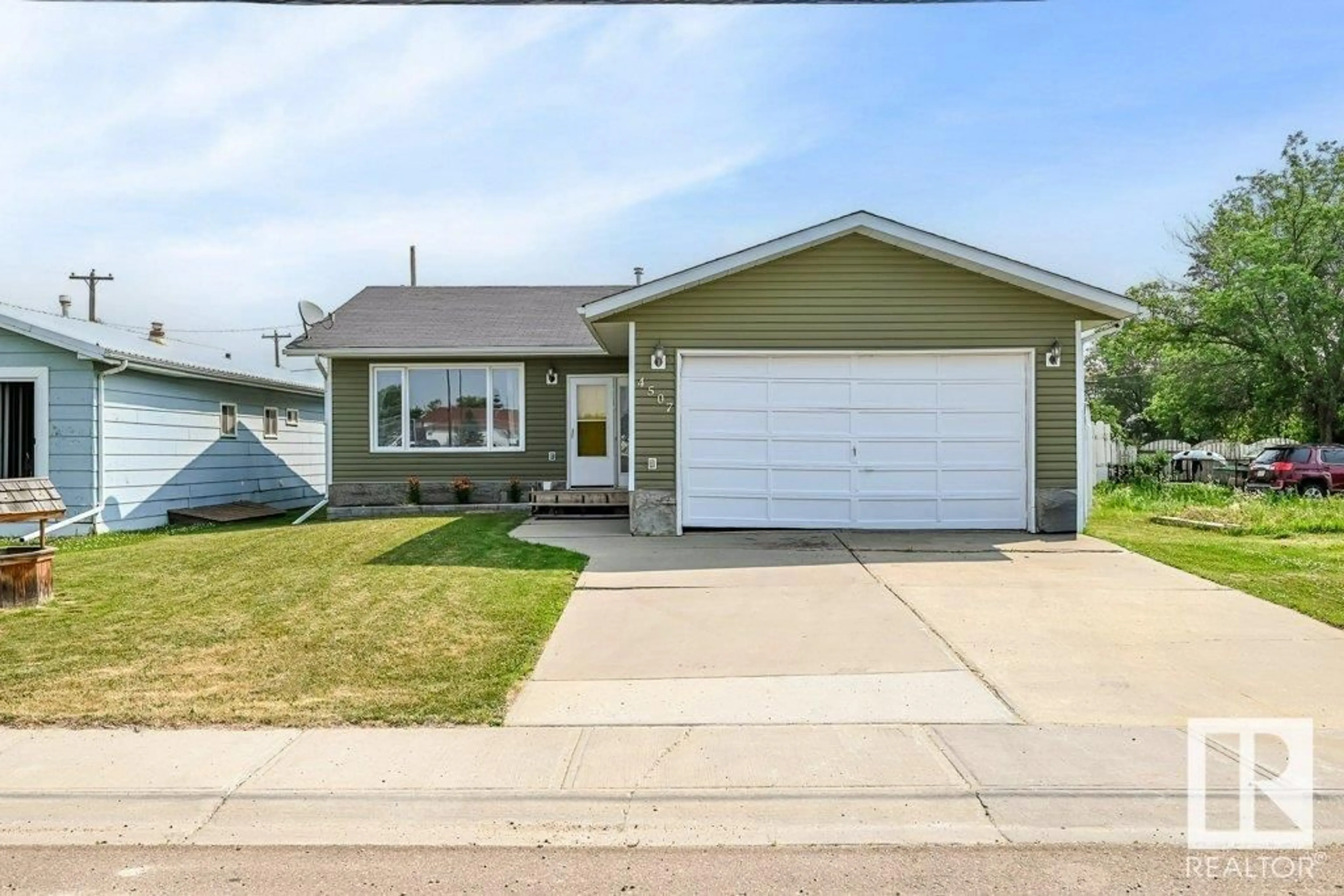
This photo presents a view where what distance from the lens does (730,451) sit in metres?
11.6

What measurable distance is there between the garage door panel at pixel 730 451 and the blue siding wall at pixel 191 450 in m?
9.38

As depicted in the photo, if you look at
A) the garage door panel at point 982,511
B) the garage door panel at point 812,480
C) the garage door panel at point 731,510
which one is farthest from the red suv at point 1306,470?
the garage door panel at point 731,510

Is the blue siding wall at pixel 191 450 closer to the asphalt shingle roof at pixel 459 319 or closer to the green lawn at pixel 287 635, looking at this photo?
the asphalt shingle roof at pixel 459 319

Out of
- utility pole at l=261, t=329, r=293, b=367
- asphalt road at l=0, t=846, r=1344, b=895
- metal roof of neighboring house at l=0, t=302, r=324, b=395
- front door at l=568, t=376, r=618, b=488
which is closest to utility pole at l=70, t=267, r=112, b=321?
utility pole at l=261, t=329, r=293, b=367

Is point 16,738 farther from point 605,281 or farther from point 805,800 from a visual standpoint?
point 605,281

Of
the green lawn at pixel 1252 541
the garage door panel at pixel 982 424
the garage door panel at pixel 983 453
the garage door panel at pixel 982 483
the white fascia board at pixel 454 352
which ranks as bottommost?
the green lawn at pixel 1252 541

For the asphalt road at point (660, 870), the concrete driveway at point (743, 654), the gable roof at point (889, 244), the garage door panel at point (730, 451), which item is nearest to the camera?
the asphalt road at point (660, 870)

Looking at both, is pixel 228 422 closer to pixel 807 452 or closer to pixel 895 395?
pixel 807 452

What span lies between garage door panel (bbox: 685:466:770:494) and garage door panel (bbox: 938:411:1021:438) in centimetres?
253

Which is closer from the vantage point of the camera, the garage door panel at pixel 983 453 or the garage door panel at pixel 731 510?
the garage door panel at pixel 983 453

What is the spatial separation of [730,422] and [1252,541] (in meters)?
7.09

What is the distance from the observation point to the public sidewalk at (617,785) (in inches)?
142

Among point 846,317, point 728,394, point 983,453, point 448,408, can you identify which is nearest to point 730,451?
point 728,394

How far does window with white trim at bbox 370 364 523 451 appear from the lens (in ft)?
50.6
